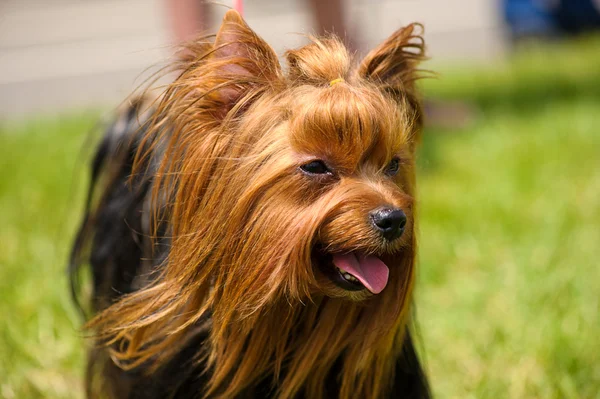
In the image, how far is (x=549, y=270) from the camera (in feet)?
10.4

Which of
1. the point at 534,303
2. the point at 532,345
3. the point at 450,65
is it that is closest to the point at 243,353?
the point at 532,345

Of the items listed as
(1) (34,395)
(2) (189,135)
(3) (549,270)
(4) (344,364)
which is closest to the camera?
(2) (189,135)

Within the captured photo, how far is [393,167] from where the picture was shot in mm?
1719

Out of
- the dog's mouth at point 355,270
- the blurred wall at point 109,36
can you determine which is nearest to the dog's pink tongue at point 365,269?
the dog's mouth at point 355,270

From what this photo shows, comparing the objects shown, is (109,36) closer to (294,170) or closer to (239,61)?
(239,61)

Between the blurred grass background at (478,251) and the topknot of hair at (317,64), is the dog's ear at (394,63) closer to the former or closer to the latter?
the topknot of hair at (317,64)

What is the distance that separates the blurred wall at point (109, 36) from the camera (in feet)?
23.6

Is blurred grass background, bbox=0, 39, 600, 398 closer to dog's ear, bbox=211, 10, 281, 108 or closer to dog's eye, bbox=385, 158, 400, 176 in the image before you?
dog's eye, bbox=385, 158, 400, 176

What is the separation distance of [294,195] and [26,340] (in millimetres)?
1562

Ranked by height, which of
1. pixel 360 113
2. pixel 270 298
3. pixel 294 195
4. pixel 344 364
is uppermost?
pixel 360 113

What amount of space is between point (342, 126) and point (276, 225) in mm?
237

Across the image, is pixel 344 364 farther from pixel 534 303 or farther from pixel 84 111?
pixel 84 111

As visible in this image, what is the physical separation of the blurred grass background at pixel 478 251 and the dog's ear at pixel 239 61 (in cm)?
102

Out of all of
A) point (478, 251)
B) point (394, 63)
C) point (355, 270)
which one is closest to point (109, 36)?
point (478, 251)
